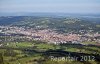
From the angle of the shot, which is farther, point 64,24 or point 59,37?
point 64,24

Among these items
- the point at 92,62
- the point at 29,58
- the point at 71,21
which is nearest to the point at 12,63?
the point at 29,58

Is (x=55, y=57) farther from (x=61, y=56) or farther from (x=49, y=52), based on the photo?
(x=49, y=52)

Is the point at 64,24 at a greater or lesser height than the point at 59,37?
greater

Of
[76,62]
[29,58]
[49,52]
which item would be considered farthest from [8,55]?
[76,62]

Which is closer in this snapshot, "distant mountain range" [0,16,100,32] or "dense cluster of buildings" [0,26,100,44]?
"dense cluster of buildings" [0,26,100,44]

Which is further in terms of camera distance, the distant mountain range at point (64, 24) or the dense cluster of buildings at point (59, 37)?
the distant mountain range at point (64, 24)

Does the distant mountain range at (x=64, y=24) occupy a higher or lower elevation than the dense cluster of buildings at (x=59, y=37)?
higher

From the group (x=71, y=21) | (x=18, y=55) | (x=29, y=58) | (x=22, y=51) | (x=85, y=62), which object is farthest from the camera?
(x=71, y=21)

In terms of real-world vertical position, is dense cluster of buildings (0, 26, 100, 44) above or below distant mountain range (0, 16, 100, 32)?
below

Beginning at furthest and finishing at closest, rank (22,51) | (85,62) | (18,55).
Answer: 1. (22,51)
2. (18,55)
3. (85,62)

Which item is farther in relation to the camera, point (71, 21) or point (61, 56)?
point (71, 21)
